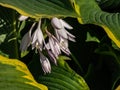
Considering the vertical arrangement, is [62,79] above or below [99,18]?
below

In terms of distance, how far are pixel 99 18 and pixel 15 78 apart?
48 centimetres

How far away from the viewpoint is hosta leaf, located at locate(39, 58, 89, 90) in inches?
65.1

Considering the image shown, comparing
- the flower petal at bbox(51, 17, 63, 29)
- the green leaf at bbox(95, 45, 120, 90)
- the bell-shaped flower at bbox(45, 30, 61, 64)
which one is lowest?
the green leaf at bbox(95, 45, 120, 90)

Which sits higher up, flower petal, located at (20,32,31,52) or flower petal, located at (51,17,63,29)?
flower petal, located at (51,17,63,29)

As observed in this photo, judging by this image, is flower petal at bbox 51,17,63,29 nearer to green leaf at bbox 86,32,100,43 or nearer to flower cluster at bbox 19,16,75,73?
flower cluster at bbox 19,16,75,73

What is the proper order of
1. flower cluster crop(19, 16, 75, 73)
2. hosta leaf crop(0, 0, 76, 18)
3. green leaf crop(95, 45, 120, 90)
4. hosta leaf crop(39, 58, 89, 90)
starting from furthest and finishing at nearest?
green leaf crop(95, 45, 120, 90)
hosta leaf crop(39, 58, 89, 90)
flower cluster crop(19, 16, 75, 73)
hosta leaf crop(0, 0, 76, 18)

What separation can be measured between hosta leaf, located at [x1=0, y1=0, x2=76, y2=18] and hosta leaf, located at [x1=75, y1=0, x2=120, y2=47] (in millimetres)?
185

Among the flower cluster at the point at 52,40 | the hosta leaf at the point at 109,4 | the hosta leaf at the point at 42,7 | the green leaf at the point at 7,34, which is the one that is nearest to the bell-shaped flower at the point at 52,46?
the flower cluster at the point at 52,40

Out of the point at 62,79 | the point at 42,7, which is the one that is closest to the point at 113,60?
the point at 62,79

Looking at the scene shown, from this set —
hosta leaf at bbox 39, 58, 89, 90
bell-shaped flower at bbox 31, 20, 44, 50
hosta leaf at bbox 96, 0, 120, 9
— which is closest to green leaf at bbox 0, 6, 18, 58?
hosta leaf at bbox 39, 58, 89, 90

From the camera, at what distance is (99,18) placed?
1715 millimetres

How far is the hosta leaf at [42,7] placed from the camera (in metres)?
1.39

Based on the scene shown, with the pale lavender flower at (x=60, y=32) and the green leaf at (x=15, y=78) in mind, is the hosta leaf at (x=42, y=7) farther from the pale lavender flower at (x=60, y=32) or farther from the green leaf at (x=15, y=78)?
the green leaf at (x=15, y=78)

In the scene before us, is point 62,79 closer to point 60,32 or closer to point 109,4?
point 60,32
